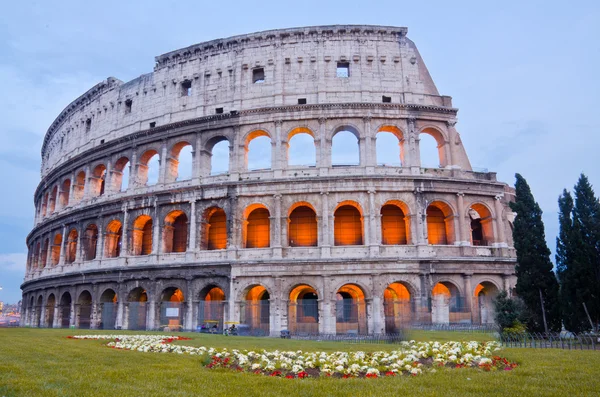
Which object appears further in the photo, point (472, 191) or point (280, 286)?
point (472, 191)

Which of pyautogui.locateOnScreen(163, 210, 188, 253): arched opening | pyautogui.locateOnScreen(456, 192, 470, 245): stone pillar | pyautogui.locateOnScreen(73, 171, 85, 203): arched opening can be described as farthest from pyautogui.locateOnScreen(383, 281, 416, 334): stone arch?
pyautogui.locateOnScreen(73, 171, 85, 203): arched opening


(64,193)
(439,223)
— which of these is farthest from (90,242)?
(439,223)

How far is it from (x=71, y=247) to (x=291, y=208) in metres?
19.3

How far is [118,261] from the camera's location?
29188 mm

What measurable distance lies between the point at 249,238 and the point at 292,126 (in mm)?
7480

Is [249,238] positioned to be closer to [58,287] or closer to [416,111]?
[416,111]

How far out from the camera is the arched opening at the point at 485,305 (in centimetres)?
2455

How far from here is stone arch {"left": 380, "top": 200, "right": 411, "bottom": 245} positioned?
2700cm

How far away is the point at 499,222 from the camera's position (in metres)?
26.9

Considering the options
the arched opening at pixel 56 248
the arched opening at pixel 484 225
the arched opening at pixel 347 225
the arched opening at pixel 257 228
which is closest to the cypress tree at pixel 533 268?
the arched opening at pixel 484 225

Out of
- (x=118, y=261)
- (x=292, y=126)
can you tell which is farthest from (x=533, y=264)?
(x=118, y=261)

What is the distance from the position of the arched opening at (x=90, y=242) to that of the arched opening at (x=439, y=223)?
22.9 metres

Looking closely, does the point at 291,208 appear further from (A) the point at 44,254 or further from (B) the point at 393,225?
(A) the point at 44,254

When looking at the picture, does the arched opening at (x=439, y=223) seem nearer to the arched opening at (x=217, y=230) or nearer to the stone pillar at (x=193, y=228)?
the arched opening at (x=217, y=230)
